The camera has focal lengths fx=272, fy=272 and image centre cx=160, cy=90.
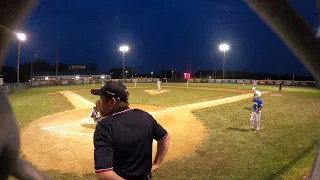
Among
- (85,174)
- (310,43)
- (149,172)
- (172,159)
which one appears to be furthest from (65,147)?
(310,43)

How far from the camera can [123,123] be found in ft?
8.84

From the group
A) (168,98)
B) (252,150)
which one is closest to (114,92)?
(252,150)

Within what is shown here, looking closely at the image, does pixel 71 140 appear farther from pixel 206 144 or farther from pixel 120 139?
pixel 120 139

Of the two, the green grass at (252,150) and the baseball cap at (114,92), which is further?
the green grass at (252,150)

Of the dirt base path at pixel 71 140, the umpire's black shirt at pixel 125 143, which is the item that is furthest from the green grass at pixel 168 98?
the umpire's black shirt at pixel 125 143

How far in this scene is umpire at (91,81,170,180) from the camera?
2.51 meters

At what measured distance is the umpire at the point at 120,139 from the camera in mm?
2512

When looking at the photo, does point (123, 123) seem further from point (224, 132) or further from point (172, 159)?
point (224, 132)

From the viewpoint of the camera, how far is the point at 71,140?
→ 12336 millimetres

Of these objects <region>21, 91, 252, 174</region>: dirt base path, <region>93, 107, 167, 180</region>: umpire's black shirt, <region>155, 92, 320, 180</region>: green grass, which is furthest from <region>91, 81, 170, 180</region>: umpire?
<region>155, 92, 320, 180</region>: green grass

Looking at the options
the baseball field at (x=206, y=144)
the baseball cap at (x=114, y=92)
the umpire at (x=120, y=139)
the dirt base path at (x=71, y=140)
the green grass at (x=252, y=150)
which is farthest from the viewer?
the dirt base path at (x=71, y=140)

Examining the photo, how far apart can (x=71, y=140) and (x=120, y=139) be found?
34.4 ft

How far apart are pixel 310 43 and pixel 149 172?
2.28 metres

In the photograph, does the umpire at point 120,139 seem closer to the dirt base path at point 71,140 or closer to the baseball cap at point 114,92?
the baseball cap at point 114,92
